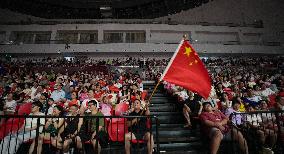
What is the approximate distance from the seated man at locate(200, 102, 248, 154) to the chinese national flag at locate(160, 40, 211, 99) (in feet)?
5.12

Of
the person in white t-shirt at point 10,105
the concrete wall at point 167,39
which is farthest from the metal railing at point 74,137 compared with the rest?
the concrete wall at point 167,39

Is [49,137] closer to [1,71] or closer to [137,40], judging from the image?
[1,71]

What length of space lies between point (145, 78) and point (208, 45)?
1431cm

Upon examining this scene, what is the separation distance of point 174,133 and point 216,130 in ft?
4.49

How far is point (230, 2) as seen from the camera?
29.5 meters

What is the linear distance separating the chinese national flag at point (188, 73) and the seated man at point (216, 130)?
1560mm

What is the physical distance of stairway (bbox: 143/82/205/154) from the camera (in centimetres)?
604

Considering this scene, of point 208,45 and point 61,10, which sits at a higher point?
point 61,10

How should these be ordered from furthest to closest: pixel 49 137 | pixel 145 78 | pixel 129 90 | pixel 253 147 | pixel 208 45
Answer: pixel 208 45 → pixel 145 78 → pixel 129 90 → pixel 253 147 → pixel 49 137

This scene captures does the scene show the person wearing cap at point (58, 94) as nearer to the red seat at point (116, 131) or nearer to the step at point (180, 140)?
the red seat at point (116, 131)

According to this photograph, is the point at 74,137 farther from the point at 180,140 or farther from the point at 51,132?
the point at 180,140

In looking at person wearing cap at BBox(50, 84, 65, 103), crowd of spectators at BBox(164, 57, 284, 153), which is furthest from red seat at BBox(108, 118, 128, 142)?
person wearing cap at BBox(50, 84, 65, 103)

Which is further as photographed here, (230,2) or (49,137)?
(230,2)

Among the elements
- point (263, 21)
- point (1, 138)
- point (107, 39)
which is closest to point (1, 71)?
point (1, 138)
